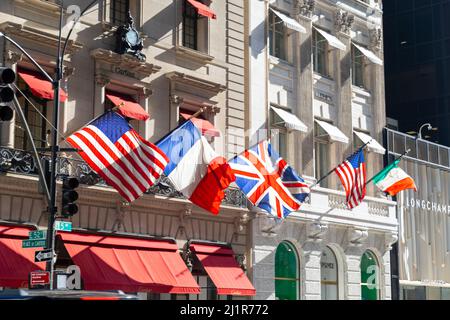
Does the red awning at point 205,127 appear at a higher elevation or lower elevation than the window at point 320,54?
lower

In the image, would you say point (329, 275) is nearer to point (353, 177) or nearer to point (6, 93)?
point (353, 177)

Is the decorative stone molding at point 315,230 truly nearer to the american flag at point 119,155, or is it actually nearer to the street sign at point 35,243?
the american flag at point 119,155

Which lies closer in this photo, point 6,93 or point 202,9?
point 6,93

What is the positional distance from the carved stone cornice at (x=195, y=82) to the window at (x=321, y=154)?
6785mm

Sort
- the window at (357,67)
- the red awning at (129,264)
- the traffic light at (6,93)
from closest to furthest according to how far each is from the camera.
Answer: the traffic light at (6,93), the red awning at (129,264), the window at (357,67)

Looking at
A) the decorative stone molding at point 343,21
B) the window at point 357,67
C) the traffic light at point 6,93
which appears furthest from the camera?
the window at point 357,67

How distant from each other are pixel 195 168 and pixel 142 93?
3.83 meters

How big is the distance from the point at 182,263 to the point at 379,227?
1340 centimetres

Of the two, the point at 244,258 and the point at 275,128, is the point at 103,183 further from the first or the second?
the point at 275,128

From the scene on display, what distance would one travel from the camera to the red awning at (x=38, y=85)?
25.4 metres

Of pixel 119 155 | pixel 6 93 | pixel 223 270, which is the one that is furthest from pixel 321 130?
pixel 6 93

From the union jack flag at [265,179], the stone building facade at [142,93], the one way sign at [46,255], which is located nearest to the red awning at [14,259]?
the stone building facade at [142,93]

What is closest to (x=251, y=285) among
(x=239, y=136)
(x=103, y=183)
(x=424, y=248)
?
(x=239, y=136)

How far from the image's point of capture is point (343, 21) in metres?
40.5
